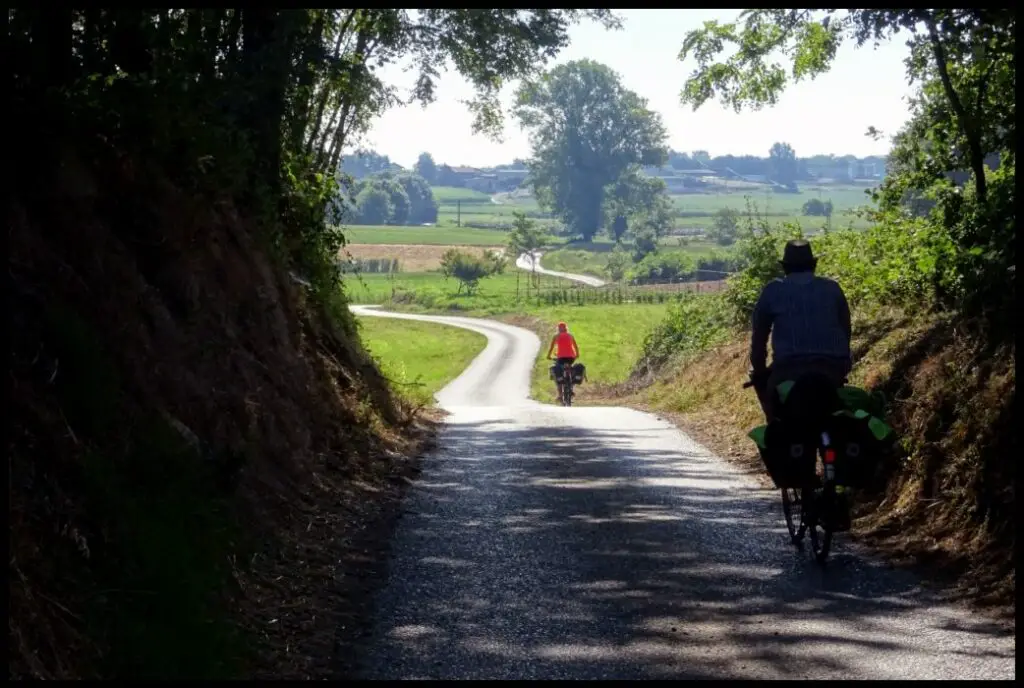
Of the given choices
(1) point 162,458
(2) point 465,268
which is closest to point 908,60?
(1) point 162,458

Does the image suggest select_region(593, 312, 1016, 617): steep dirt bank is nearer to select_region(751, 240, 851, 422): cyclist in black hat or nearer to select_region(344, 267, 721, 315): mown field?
select_region(751, 240, 851, 422): cyclist in black hat

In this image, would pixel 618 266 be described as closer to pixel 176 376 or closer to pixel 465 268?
pixel 465 268

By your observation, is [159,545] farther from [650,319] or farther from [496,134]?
[650,319]

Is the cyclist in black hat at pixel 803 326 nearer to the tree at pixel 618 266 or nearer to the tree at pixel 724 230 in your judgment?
the tree at pixel 618 266

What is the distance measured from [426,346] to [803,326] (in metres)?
60.4

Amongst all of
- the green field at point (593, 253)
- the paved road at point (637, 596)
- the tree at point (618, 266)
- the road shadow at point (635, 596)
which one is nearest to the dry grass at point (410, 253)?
the green field at point (593, 253)

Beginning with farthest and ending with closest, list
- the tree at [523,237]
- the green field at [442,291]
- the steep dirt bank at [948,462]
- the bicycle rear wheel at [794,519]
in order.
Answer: the tree at [523,237] < the green field at [442,291] < the bicycle rear wheel at [794,519] < the steep dirt bank at [948,462]

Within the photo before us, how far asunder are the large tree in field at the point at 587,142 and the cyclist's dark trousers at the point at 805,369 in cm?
15842

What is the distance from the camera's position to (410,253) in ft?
452

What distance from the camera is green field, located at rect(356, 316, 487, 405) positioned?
57.9m

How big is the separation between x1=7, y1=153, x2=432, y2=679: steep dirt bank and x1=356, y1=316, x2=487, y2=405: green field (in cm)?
3818

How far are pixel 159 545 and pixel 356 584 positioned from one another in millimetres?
2129

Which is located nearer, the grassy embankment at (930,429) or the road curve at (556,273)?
the grassy embankment at (930,429)

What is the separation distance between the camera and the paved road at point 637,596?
21.3 feet
